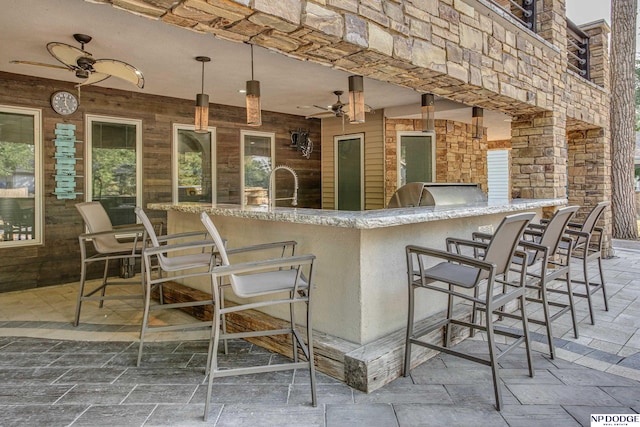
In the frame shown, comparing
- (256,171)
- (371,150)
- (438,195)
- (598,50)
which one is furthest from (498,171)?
(438,195)

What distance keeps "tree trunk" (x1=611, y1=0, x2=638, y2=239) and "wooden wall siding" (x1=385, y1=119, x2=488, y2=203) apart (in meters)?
2.59

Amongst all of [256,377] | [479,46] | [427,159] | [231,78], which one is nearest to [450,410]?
[256,377]

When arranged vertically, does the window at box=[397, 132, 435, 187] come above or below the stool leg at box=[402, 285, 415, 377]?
above

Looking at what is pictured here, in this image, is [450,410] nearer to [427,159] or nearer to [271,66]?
[271,66]

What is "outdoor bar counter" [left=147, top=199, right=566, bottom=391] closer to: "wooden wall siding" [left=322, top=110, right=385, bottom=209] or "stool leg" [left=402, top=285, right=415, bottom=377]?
"stool leg" [left=402, top=285, right=415, bottom=377]

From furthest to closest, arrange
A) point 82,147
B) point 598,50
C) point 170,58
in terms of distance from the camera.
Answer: point 598,50, point 82,147, point 170,58

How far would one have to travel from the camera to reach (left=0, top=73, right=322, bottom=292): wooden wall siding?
4.86 metres

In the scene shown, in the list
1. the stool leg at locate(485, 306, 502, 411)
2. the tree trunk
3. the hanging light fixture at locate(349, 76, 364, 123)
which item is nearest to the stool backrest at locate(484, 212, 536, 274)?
the stool leg at locate(485, 306, 502, 411)

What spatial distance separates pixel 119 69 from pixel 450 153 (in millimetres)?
5896

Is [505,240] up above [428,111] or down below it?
below

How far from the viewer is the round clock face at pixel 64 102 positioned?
5.04m

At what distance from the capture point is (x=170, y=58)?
4.22m

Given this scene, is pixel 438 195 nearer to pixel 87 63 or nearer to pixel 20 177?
pixel 87 63

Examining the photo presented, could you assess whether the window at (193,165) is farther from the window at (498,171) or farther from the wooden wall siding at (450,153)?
the window at (498,171)
